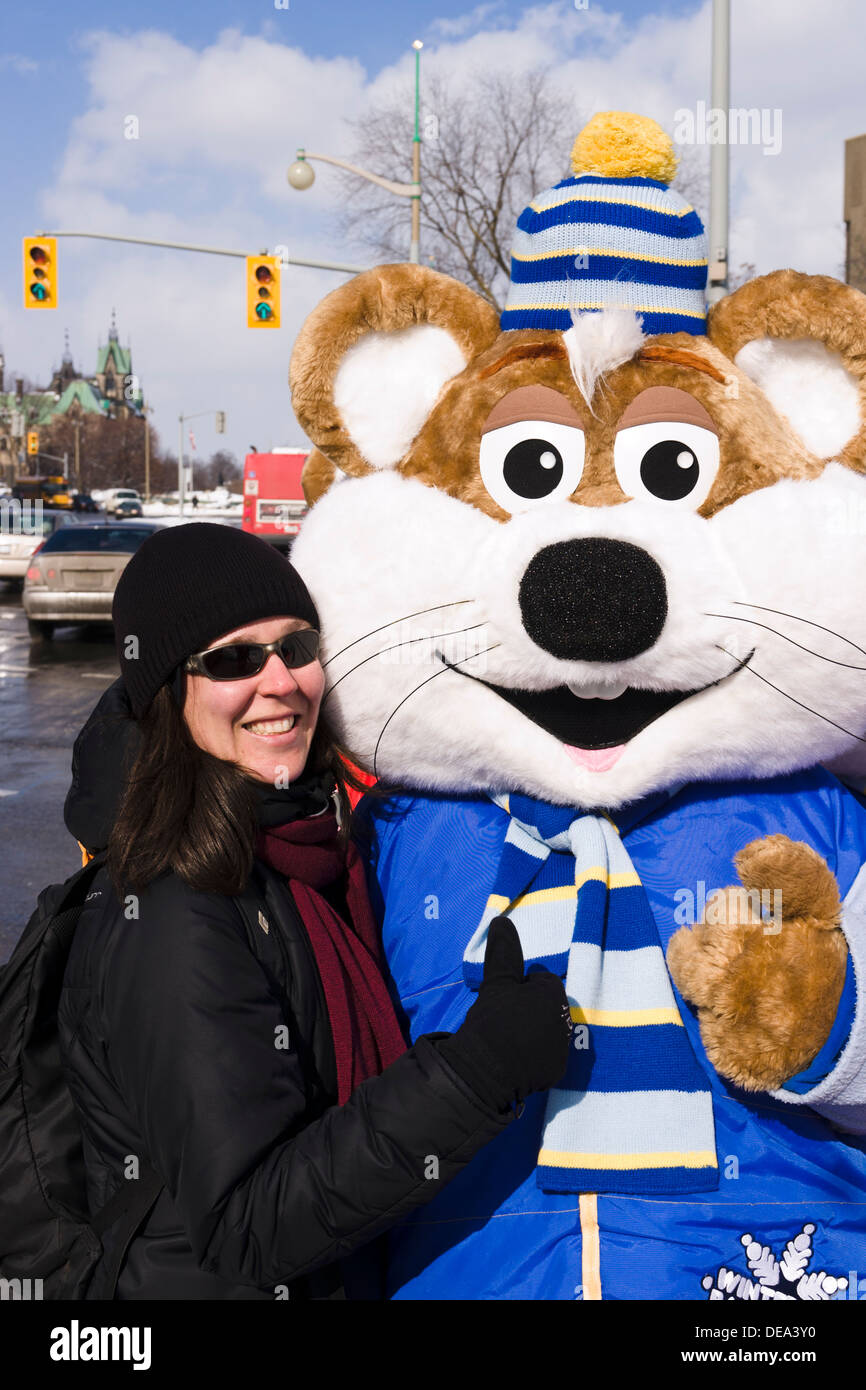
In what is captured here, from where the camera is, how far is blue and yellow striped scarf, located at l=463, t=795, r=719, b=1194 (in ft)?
6.09

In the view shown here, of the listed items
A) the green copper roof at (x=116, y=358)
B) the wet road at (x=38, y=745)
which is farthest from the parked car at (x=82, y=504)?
the green copper roof at (x=116, y=358)

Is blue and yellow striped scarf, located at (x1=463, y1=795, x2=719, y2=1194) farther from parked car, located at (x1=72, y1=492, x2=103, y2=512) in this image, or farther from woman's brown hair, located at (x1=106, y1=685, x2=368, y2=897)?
parked car, located at (x1=72, y1=492, x2=103, y2=512)

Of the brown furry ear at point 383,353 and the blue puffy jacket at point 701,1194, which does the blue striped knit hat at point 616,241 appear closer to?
the brown furry ear at point 383,353

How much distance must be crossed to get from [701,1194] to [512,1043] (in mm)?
485

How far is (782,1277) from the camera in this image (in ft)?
6.12

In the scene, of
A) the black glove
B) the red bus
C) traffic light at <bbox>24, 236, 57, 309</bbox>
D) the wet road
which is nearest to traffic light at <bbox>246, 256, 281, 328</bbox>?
traffic light at <bbox>24, 236, 57, 309</bbox>

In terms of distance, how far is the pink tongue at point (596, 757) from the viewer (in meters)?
2.01

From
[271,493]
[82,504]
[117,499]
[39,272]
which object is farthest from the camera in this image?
[117,499]

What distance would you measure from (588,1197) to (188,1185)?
62cm

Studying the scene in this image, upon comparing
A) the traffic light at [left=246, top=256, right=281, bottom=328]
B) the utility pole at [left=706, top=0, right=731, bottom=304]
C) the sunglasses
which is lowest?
the sunglasses

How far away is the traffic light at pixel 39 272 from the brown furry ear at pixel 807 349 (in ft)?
53.4

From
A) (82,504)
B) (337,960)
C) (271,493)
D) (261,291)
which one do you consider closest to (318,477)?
(337,960)

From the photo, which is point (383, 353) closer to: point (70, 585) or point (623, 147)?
point (623, 147)
